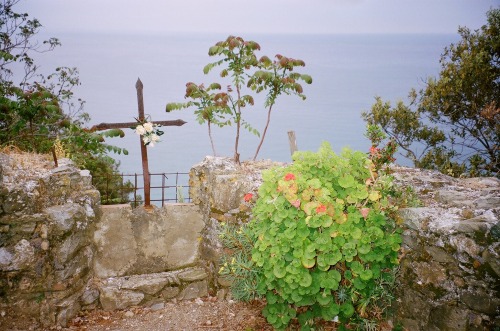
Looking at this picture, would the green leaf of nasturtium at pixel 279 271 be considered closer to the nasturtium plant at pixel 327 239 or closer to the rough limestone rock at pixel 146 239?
the nasturtium plant at pixel 327 239

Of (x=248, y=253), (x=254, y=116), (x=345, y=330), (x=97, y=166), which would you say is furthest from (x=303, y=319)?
(x=254, y=116)

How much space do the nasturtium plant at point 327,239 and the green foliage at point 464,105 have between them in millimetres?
6134

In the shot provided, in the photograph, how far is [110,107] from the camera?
134125mm

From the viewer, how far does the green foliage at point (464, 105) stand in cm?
975

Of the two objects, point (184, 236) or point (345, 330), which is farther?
point (184, 236)

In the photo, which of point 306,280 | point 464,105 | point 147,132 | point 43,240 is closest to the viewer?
point 306,280

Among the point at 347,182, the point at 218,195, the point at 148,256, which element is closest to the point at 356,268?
the point at 347,182

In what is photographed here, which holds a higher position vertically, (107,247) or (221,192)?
(221,192)

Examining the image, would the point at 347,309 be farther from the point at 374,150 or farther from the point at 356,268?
the point at 374,150

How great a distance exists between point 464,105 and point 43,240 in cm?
1091

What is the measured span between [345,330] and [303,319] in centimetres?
45

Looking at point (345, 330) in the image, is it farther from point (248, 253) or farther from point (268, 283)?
point (248, 253)

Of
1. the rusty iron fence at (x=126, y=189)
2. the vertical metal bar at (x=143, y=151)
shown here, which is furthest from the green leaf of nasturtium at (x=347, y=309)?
the vertical metal bar at (x=143, y=151)

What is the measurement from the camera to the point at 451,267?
3.43 m
